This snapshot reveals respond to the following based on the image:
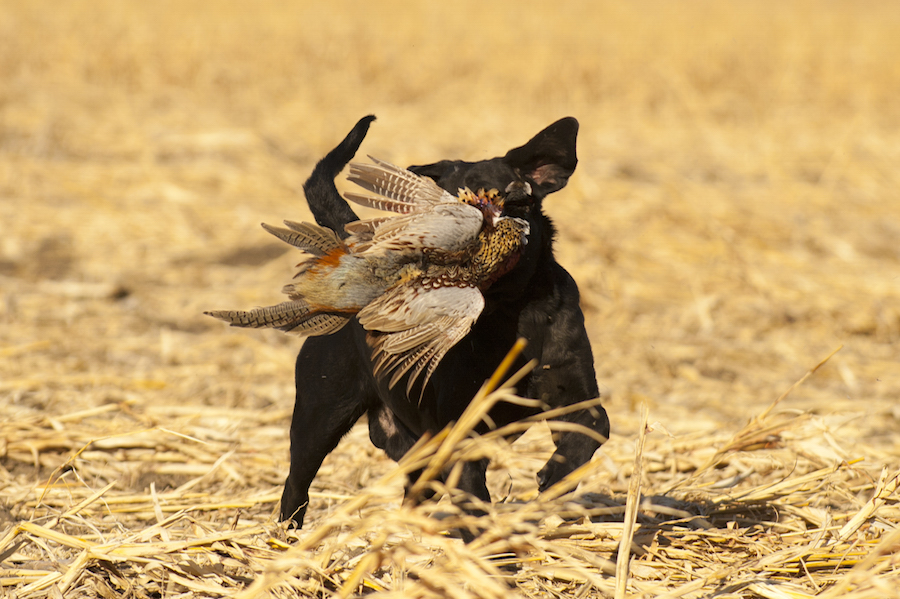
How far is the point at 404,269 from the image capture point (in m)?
2.53

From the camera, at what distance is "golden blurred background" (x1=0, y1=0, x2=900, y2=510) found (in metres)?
5.65

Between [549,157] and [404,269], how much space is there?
768 mm

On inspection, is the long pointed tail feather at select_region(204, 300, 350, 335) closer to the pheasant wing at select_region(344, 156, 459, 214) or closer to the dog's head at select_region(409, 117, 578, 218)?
the pheasant wing at select_region(344, 156, 459, 214)

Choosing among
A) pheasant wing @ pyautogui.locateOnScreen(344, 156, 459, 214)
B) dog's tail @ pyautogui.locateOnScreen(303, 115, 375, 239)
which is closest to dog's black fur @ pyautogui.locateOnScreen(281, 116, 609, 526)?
dog's tail @ pyautogui.locateOnScreen(303, 115, 375, 239)

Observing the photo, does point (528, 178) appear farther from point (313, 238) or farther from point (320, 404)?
point (320, 404)

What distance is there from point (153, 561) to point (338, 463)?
5.64 ft

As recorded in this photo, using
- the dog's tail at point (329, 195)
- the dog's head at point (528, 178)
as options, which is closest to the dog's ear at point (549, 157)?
the dog's head at point (528, 178)

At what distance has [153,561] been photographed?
280cm

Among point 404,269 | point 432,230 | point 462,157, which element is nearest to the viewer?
point 432,230

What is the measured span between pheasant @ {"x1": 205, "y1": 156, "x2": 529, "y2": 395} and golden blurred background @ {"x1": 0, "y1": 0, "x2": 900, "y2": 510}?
1847 millimetres

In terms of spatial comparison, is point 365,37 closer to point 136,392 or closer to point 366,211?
point 366,211

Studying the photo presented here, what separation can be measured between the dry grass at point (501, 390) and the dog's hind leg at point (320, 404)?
175mm

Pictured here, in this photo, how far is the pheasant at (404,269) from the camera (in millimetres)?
2451

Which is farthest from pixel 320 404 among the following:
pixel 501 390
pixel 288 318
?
pixel 501 390
